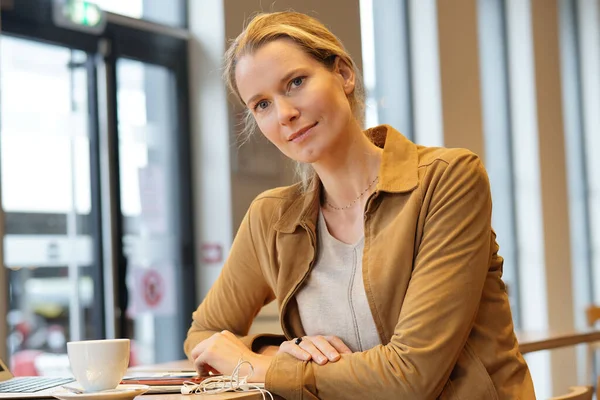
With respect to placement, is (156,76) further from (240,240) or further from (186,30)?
(240,240)

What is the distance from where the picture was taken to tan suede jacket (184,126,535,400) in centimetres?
140

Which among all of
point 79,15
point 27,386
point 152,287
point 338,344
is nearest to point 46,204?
point 152,287

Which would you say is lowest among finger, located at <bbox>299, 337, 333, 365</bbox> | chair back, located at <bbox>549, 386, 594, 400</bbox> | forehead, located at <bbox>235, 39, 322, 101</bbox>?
chair back, located at <bbox>549, 386, 594, 400</bbox>

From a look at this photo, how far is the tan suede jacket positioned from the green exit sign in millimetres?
2453

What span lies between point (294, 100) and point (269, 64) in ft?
0.28

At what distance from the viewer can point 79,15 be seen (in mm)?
3848

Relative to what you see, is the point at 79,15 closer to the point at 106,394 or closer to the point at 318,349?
the point at 318,349

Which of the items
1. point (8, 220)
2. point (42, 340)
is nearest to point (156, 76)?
point (8, 220)

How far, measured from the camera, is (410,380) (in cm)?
139

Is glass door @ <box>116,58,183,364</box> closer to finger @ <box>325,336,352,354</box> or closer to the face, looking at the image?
the face

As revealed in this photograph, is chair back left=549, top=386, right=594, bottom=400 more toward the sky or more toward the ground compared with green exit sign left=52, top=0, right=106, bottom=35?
more toward the ground

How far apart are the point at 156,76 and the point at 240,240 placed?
2.58 metres

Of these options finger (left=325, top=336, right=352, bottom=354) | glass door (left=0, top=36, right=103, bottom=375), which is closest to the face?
finger (left=325, top=336, right=352, bottom=354)

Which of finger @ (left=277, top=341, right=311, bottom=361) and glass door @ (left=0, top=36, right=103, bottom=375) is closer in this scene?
finger @ (left=277, top=341, right=311, bottom=361)
